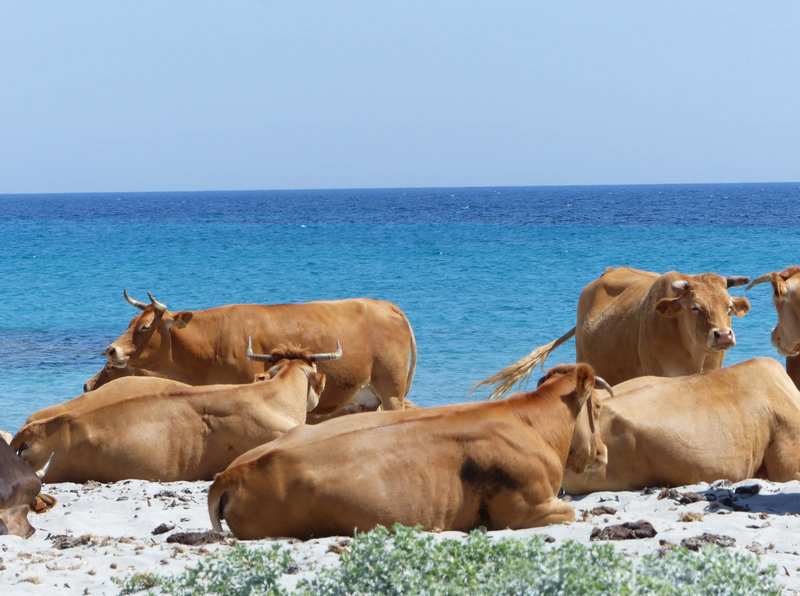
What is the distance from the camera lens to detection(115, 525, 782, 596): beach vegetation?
457 cm

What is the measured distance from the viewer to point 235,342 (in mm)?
11469

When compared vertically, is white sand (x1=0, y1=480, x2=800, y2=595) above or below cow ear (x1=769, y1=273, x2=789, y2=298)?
below

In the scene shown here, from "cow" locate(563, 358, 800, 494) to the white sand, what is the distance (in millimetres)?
238

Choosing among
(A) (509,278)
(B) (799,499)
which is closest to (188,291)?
(A) (509,278)

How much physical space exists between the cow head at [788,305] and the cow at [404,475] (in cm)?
340

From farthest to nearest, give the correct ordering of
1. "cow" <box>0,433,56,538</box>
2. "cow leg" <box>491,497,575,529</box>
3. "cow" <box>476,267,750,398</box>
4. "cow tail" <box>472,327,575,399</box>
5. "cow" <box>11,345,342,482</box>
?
1. "cow tail" <box>472,327,575,399</box>
2. "cow" <box>476,267,750,398</box>
3. "cow" <box>11,345,342,482</box>
4. "cow" <box>0,433,56,538</box>
5. "cow leg" <box>491,497,575,529</box>

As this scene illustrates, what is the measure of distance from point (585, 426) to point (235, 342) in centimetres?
500

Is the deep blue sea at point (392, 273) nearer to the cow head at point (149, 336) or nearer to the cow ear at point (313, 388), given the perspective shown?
the cow head at point (149, 336)

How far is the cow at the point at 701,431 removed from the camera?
25.9ft

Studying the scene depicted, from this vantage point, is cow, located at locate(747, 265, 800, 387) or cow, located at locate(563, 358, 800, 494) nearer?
cow, located at locate(563, 358, 800, 494)

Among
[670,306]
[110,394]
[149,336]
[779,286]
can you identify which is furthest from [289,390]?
[779,286]

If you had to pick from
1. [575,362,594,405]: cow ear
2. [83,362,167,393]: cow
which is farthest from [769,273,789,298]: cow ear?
[83,362,167,393]: cow

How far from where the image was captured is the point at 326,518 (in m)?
6.32

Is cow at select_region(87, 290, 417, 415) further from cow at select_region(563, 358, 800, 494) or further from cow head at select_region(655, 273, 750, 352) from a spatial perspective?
cow at select_region(563, 358, 800, 494)
